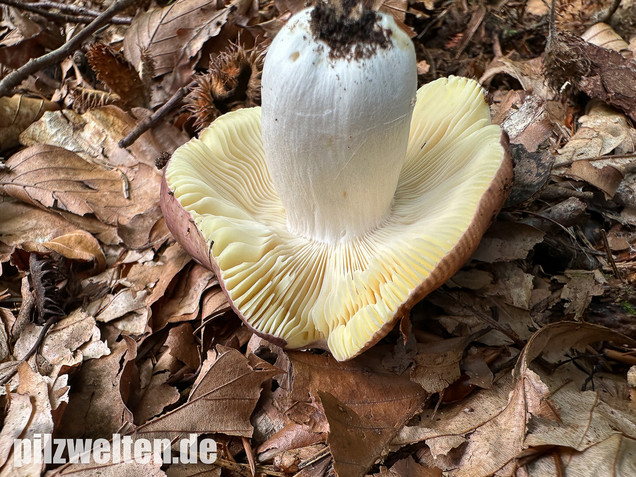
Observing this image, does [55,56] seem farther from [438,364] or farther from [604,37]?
[604,37]

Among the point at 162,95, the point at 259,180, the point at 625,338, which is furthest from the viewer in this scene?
the point at 162,95

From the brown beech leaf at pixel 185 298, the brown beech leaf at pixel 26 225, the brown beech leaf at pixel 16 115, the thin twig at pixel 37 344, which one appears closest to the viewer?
the thin twig at pixel 37 344

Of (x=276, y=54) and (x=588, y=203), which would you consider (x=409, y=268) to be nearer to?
(x=276, y=54)

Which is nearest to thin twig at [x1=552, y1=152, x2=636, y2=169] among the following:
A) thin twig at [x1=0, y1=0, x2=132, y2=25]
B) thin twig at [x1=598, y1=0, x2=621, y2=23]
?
thin twig at [x1=598, y1=0, x2=621, y2=23]

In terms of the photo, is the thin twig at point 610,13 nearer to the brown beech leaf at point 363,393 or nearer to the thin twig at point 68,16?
the brown beech leaf at point 363,393

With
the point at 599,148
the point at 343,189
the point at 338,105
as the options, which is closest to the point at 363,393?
the point at 343,189

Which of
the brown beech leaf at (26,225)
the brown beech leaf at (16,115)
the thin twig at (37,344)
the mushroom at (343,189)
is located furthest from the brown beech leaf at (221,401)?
the brown beech leaf at (16,115)

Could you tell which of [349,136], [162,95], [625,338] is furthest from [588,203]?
[162,95]
